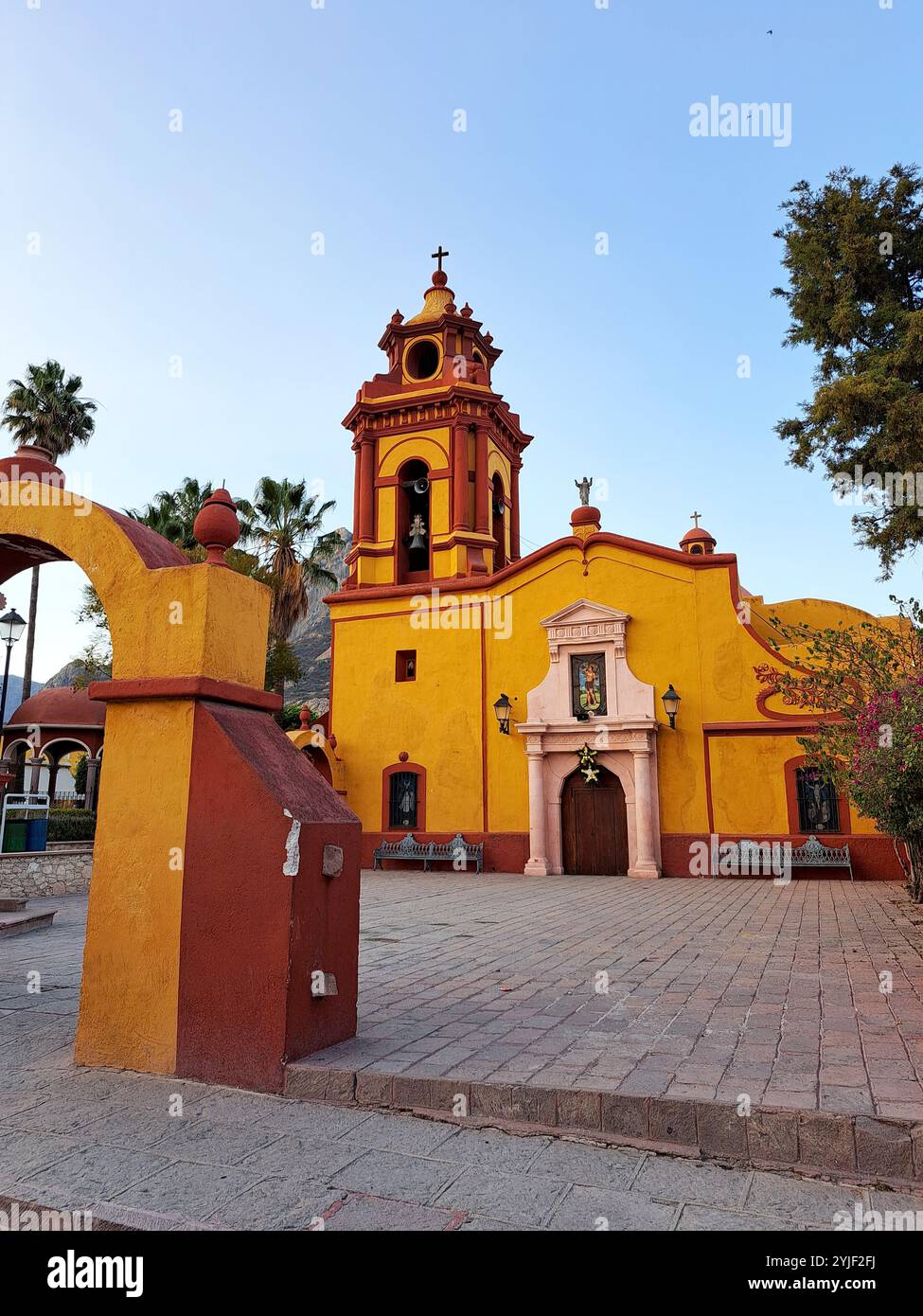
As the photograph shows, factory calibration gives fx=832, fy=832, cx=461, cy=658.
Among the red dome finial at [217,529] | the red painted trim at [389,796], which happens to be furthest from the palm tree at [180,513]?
the red dome finial at [217,529]

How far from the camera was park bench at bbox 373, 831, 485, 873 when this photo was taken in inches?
705

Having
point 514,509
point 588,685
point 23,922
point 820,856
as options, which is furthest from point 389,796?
point 23,922

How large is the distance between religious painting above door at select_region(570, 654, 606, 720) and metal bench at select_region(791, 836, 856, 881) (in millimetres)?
4546

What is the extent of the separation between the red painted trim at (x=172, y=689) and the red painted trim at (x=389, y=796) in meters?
14.1

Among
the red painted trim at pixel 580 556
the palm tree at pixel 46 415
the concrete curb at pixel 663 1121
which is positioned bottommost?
the concrete curb at pixel 663 1121

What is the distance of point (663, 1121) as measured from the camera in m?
3.42

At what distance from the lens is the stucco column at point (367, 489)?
826 inches

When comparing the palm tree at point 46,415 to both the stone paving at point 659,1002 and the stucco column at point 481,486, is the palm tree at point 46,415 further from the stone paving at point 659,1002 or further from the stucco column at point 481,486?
the stone paving at point 659,1002

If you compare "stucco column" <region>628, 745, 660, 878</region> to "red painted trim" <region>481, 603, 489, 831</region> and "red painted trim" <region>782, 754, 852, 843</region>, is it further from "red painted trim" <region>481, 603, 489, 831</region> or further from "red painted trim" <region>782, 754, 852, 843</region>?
"red painted trim" <region>481, 603, 489, 831</region>

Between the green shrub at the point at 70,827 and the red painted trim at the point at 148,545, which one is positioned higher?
the red painted trim at the point at 148,545

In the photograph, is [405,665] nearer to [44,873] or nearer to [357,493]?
[357,493]

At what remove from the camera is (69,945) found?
8414 millimetres
